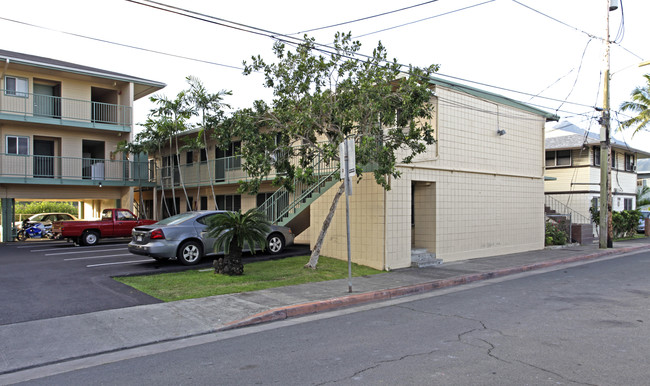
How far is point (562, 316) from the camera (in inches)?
303

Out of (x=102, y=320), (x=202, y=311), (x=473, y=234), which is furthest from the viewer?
(x=473, y=234)

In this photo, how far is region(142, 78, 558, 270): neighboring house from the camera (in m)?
13.2

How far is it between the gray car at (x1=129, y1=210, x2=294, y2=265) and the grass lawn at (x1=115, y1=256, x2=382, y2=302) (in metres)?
0.91

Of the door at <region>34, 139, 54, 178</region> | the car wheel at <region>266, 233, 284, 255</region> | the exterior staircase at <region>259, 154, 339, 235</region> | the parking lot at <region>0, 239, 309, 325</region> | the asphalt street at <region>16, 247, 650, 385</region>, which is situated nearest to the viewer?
the asphalt street at <region>16, 247, 650, 385</region>

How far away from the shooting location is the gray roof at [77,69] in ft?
68.7

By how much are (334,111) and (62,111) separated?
58.5 feet

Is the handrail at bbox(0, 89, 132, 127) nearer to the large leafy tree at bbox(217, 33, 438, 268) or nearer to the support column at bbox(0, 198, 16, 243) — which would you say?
the support column at bbox(0, 198, 16, 243)

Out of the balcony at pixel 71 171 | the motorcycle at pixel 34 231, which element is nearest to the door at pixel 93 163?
the balcony at pixel 71 171

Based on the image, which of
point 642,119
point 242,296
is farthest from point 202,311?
point 642,119

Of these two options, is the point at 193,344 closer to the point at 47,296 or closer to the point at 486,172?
the point at 47,296

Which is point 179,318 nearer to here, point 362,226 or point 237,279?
point 237,279

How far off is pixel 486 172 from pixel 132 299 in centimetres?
1256

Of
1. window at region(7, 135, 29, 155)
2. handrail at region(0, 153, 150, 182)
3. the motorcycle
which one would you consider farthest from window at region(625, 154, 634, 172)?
window at region(7, 135, 29, 155)

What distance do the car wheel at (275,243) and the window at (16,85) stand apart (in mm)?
15488
